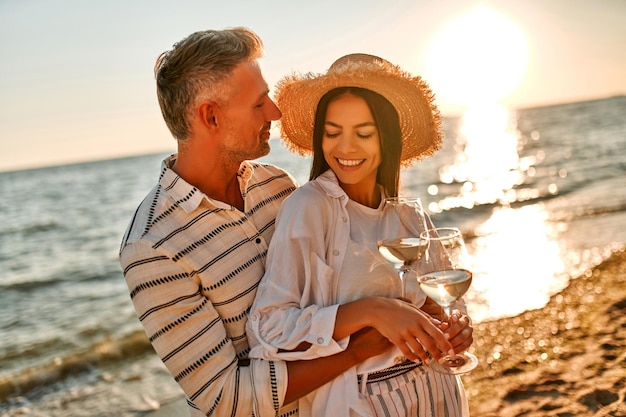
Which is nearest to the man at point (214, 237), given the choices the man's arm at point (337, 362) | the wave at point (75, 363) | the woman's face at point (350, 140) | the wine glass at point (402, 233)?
the man's arm at point (337, 362)

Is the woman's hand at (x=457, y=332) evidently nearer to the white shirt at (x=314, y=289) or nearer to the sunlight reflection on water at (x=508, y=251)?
the white shirt at (x=314, y=289)

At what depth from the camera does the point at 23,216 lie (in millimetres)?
28000

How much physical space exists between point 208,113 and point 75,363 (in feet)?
19.8

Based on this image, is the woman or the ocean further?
the ocean

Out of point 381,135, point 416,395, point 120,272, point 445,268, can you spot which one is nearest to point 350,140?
point 381,135

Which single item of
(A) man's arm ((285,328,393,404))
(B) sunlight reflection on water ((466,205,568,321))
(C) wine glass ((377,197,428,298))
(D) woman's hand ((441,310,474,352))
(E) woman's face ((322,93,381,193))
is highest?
(E) woman's face ((322,93,381,193))

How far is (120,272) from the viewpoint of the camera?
13.7 m

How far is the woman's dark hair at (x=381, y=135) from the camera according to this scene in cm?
337

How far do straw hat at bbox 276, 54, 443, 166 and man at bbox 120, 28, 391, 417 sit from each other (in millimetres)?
140

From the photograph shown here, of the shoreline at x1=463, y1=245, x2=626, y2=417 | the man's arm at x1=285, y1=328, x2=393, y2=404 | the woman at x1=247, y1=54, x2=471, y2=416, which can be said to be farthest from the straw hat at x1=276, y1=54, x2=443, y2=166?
the shoreline at x1=463, y1=245, x2=626, y2=417

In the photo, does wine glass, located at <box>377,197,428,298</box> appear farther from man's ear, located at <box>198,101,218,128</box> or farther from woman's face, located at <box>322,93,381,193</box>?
man's ear, located at <box>198,101,218,128</box>

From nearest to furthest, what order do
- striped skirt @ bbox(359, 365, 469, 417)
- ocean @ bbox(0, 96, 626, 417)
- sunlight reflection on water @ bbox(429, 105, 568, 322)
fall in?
striped skirt @ bbox(359, 365, 469, 417)
ocean @ bbox(0, 96, 626, 417)
sunlight reflection on water @ bbox(429, 105, 568, 322)

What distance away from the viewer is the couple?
2.91 meters

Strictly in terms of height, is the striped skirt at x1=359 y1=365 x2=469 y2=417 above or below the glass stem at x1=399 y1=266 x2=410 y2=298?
below
